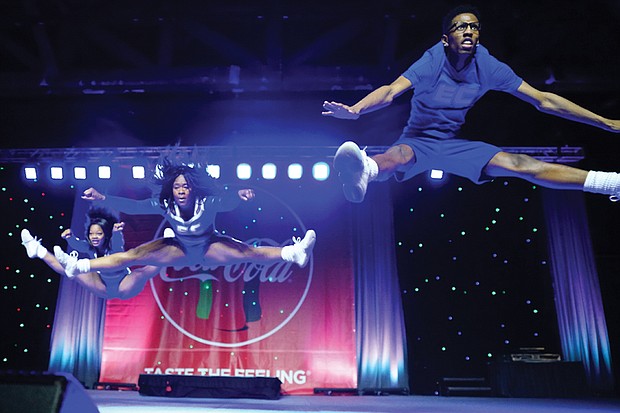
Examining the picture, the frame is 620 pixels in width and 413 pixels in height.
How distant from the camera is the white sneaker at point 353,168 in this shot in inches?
116

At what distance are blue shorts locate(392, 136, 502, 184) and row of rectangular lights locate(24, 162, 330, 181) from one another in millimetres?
3472

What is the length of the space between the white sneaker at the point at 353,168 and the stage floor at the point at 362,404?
7.13 feet

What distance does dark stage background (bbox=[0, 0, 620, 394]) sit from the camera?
509 cm

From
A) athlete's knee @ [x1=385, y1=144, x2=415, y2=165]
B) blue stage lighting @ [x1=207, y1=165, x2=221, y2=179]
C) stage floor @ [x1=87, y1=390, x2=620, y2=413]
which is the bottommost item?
stage floor @ [x1=87, y1=390, x2=620, y2=413]

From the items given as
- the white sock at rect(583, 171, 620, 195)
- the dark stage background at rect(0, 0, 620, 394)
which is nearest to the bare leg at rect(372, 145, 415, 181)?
the white sock at rect(583, 171, 620, 195)

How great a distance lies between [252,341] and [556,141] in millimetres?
4507

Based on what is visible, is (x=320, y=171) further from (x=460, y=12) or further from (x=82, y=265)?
(x=460, y=12)

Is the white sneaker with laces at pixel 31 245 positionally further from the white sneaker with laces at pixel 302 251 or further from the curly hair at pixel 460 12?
the curly hair at pixel 460 12

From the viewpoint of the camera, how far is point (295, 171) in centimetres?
686

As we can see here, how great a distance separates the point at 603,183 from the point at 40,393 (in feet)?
9.74

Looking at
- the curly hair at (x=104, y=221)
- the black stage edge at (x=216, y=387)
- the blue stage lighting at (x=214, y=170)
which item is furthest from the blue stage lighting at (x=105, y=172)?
the black stage edge at (x=216, y=387)

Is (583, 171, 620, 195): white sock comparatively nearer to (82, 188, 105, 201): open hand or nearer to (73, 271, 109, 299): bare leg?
(82, 188, 105, 201): open hand

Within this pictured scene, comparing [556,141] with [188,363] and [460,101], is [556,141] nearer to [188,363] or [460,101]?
[460,101]

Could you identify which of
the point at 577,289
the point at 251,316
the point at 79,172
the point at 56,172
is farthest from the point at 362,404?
the point at 56,172
